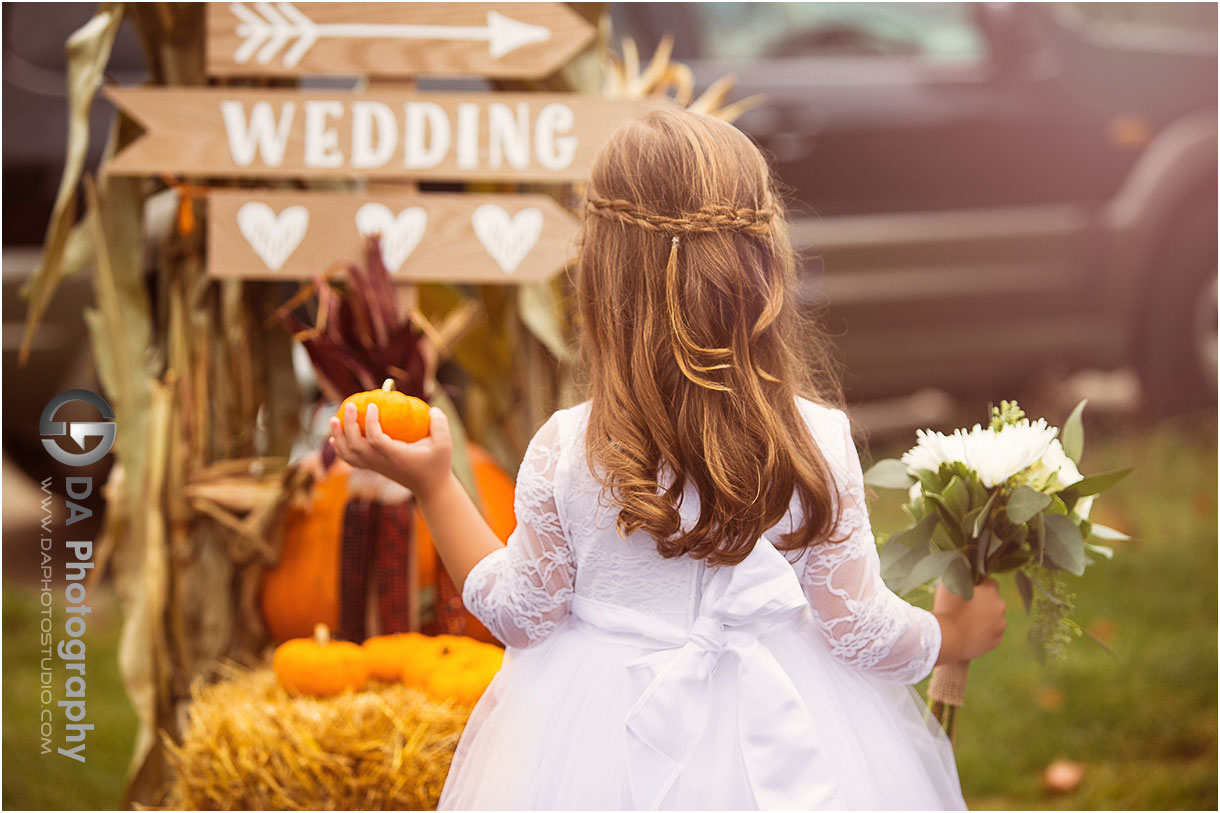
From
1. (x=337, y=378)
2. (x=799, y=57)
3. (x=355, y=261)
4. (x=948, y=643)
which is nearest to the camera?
(x=948, y=643)

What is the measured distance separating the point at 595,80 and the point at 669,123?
43.1 inches

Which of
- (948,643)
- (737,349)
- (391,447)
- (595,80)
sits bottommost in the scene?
(948,643)

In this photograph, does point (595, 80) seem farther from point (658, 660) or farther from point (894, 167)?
point (894, 167)

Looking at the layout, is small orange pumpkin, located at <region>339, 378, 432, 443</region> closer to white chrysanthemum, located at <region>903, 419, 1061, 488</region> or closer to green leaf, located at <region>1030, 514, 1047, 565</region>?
white chrysanthemum, located at <region>903, 419, 1061, 488</region>

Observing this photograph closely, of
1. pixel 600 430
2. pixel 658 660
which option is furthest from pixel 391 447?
pixel 658 660

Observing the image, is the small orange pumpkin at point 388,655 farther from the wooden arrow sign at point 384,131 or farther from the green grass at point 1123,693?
the green grass at point 1123,693

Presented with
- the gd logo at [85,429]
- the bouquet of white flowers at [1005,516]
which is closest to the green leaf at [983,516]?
the bouquet of white flowers at [1005,516]

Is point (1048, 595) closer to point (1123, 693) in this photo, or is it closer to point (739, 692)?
point (739, 692)

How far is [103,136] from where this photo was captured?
3512 mm

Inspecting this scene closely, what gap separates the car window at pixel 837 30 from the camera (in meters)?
4.13

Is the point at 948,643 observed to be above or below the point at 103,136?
below

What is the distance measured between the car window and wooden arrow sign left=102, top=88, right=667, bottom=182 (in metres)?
1.86

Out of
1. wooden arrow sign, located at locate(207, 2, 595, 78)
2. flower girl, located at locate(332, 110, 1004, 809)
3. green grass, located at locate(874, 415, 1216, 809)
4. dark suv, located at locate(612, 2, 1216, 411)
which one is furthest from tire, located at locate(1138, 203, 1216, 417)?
flower girl, located at locate(332, 110, 1004, 809)

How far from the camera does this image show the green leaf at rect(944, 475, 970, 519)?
1.69 m
